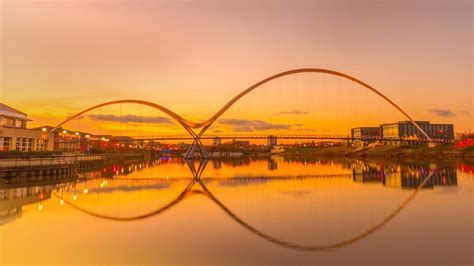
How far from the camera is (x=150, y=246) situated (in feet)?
28.4

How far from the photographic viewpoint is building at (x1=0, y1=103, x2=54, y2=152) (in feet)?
116

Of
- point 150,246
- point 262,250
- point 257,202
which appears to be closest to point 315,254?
point 262,250

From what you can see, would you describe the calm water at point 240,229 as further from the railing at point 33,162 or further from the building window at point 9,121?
the building window at point 9,121

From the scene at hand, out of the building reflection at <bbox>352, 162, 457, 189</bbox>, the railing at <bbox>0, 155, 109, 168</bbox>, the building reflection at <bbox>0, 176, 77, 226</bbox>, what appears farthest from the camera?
the railing at <bbox>0, 155, 109, 168</bbox>

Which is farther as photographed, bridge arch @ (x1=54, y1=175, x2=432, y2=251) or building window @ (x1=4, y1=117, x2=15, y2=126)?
building window @ (x1=4, y1=117, x2=15, y2=126)

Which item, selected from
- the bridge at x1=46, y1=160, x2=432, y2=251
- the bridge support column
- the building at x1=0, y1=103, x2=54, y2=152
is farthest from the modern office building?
the bridge at x1=46, y1=160, x2=432, y2=251

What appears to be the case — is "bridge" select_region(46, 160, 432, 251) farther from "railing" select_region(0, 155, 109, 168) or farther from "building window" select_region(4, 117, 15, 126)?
"building window" select_region(4, 117, 15, 126)

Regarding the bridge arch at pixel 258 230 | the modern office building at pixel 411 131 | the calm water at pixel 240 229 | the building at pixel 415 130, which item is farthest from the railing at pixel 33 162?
the building at pixel 415 130

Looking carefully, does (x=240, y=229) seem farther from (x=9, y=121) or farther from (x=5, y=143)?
(x=9, y=121)

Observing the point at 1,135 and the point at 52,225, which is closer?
the point at 52,225

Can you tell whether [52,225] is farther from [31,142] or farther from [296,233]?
[31,142]

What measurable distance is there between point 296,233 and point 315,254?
6.37ft

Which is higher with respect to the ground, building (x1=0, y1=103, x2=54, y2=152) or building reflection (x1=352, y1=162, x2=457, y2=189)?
building (x1=0, y1=103, x2=54, y2=152)

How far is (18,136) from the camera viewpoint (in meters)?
37.1
